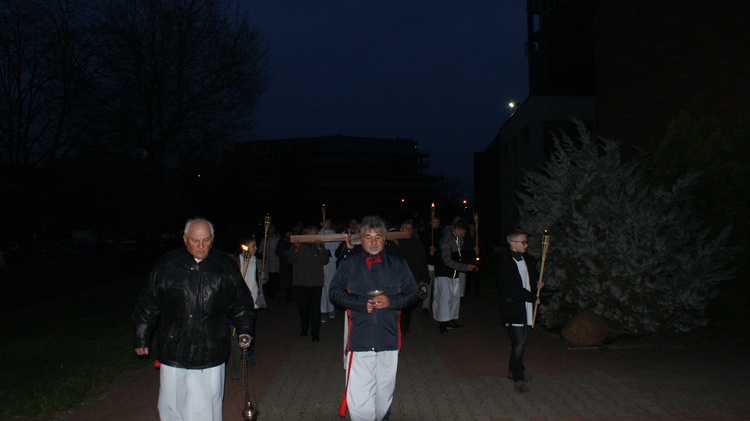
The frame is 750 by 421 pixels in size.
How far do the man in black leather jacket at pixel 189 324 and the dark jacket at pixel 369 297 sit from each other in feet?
3.42

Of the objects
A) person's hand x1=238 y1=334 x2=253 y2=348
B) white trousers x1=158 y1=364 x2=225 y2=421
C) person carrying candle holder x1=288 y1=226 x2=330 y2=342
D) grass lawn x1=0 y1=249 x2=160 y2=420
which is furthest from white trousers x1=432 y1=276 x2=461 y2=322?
white trousers x1=158 y1=364 x2=225 y2=421

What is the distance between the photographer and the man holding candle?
548 centimetres

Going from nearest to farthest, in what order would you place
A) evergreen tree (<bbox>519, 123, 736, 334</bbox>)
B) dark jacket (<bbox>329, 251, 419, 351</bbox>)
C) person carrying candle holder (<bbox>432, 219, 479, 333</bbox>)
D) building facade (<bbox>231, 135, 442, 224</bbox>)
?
1. dark jacket (<bbox>329, 251, 419, 351</bbox>)
2. evergreen tree (<bbox>519, 123, 736, 334</bbox>)
3. person carrying candle holder (<bbox>432, 219, 479, 333</bbox>)
4. building facade (<bbox>231, 135, 442, 224</bbox>)

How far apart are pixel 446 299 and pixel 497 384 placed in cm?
409

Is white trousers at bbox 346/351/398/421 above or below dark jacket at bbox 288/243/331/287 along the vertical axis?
below

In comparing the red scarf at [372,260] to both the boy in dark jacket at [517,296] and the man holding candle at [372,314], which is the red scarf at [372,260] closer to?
the man holding candle at [372,314]

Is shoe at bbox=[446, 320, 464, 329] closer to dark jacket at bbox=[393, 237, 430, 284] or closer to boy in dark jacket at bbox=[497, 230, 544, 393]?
dark jacket at bbox=[393, 237, 430, 284]

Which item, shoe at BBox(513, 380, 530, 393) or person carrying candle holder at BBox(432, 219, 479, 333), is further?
person carrying candle holder at BBox(432, 219, 479, 333)

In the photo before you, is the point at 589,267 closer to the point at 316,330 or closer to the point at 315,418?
the point at 316,330

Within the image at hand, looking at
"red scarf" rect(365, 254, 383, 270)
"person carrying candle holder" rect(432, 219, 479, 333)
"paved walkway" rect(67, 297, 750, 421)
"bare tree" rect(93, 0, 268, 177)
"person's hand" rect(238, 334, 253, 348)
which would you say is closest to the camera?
"person's hand" rect(238, 334, 253, 348)

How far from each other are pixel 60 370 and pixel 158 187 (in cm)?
2200

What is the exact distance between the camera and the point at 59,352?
10.7m

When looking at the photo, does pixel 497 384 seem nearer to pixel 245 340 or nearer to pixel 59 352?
pixel 245 340

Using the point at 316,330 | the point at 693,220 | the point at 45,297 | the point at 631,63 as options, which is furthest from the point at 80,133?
the point at 693,220
